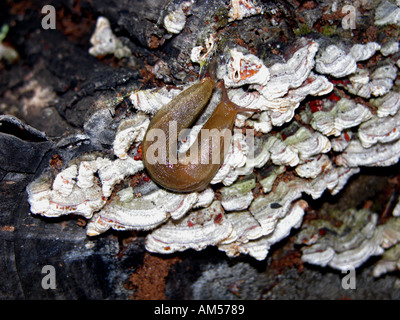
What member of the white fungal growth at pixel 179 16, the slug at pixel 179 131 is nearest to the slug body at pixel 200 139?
the slug at pixel 179 131

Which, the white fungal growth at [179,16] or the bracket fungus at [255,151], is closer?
the bracket fungus at [255,151]

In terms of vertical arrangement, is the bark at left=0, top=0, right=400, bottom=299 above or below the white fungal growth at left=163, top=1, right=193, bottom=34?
below

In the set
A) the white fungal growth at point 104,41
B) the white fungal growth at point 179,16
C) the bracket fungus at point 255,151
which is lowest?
the bracket fungus at point 255,151

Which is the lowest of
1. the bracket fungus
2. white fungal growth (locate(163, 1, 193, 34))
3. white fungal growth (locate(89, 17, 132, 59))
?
the bracket fungus

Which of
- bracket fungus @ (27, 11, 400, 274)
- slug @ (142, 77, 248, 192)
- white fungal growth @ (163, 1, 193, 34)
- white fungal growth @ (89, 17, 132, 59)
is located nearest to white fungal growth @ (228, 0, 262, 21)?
bracket fungus @ (27, 11, 400, 274)

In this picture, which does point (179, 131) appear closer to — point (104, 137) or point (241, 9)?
point (104, 137)

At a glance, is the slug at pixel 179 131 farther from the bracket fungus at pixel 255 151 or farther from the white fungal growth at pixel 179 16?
the white fungal growth at pixel 179 16

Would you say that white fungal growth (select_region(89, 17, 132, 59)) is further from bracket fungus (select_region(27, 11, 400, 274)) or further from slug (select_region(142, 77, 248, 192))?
slug (select_region(142, 77, 248, 192))

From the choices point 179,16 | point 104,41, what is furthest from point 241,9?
point 104,41
